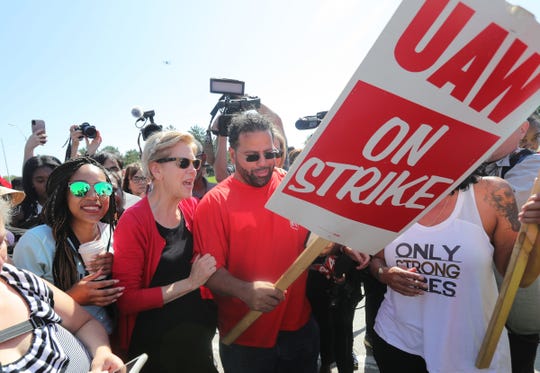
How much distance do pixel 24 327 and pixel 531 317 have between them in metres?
2.38

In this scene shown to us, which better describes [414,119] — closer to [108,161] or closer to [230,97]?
[230,97]

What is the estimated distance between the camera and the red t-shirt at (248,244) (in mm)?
1754

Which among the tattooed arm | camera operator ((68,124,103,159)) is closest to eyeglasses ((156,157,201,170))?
the tattooed arm

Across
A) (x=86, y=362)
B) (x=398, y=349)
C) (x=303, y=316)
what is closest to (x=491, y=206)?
(x=398, y=349)

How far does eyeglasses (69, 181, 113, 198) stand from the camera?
6.02 ft

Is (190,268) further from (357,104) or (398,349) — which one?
(357,104)

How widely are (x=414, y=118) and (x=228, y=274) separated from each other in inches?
45.8

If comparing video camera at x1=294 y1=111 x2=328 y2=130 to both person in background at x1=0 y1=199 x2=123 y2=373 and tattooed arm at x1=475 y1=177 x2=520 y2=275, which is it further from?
person in background at x1=0 y1=199 x2=123 y2=373

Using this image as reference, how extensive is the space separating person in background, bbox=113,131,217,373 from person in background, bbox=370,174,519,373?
1.02 m

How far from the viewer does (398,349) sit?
1.54m

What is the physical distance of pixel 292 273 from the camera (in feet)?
4.80

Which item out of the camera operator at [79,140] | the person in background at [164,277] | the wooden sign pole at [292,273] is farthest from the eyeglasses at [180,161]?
the camera operator at [79,140]

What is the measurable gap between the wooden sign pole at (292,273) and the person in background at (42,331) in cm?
61

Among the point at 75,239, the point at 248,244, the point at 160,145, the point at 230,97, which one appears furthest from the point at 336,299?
the point at 230,97
